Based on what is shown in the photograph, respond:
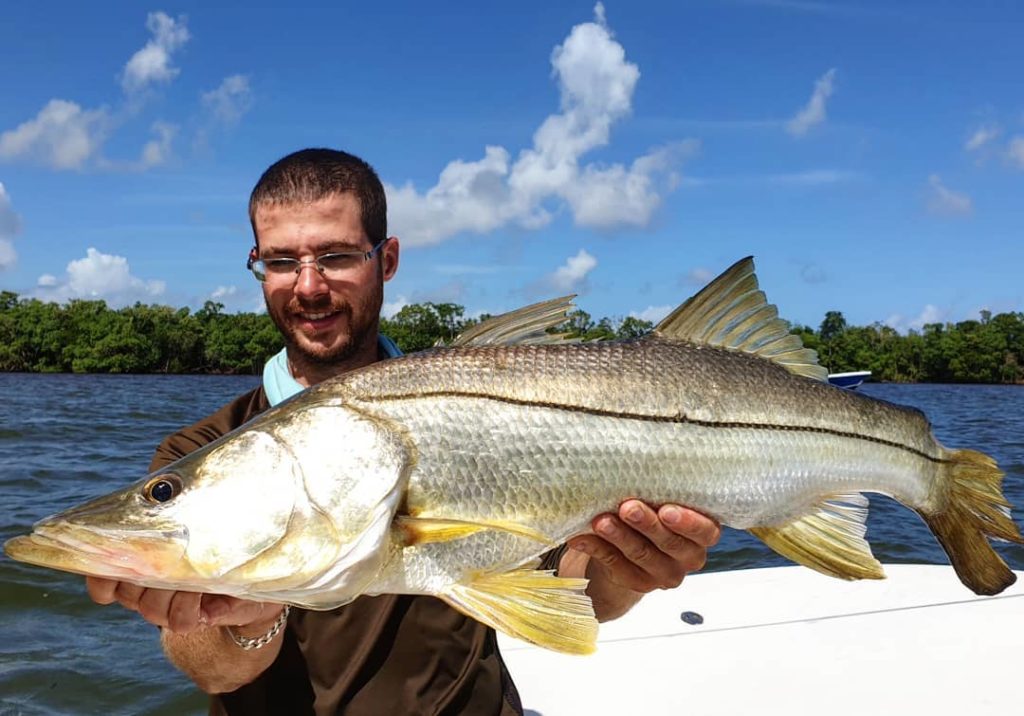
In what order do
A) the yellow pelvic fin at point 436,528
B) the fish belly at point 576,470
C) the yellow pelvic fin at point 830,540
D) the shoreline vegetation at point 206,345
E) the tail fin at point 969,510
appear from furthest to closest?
the shoreline vegetation at point 206,345
the tail fin at point 969,510
the yellow pelvic fin at point 830,540
the fish belly at point 576,470
the yellow pelvic fin at point 436,528

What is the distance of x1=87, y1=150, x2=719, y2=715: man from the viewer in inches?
104

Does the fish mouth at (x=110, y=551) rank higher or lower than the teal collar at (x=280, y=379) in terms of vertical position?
lower

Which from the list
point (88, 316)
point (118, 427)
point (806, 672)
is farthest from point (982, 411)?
point (88, 316)

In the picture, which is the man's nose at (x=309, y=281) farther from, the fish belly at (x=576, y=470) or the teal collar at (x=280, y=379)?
the fish belly at (x=576, y=470)

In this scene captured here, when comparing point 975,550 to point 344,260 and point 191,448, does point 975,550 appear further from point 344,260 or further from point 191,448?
point 191,448

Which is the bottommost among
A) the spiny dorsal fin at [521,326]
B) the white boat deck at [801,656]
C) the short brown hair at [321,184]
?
the white boat deck at [801,656]

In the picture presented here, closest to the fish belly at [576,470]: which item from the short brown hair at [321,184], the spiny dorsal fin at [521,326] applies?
→ the spiny dorsal fin at [521,326]

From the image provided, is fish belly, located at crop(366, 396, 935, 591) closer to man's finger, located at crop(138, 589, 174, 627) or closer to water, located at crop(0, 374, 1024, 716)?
man's finger, located at crop(138, 589, 174, 627)

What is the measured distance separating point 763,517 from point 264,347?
277ft

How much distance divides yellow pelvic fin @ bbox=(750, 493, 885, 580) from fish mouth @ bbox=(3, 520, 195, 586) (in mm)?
1889

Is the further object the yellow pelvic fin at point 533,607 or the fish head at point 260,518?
the yellow pelvic fin at point 533,607

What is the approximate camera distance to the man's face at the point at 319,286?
3533 mm

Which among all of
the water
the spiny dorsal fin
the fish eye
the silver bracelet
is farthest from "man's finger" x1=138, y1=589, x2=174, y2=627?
the water

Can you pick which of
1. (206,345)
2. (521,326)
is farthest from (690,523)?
(206,345)
